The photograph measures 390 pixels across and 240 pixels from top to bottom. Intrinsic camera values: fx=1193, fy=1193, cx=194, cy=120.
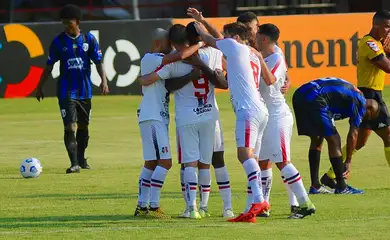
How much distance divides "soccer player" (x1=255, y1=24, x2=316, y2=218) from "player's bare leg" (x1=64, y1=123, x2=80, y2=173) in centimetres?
482

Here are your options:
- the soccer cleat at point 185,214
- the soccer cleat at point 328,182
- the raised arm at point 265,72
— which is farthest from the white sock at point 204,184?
the soccer cleat at point 328,182

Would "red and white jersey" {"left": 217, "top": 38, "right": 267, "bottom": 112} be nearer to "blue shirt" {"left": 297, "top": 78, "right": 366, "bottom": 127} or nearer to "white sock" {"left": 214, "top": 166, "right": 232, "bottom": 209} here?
"white sock" {"left": 214, "top": 166, "right": 232, "bottom": 209}

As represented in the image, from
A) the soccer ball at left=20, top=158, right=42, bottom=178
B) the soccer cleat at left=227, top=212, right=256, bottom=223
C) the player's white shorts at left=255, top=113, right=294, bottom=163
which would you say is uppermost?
the player's white shorts at left=255, top=113, right=294, bottom=163

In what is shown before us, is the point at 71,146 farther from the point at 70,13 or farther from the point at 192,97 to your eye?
the point at 192,97

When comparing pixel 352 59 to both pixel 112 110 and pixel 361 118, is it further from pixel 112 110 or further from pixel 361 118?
pixel 361 118

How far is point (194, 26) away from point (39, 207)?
277 cm

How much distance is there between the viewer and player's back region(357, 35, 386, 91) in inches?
561

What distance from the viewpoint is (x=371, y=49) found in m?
14.2

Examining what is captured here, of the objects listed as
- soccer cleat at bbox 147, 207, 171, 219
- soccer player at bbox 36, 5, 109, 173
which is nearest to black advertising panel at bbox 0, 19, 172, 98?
soccer player at bbox 36, 5, 109, 173

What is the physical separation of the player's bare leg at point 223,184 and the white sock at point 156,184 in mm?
532

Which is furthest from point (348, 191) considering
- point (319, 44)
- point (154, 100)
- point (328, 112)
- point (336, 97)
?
point (319, 44)

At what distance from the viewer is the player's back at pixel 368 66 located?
14.2m

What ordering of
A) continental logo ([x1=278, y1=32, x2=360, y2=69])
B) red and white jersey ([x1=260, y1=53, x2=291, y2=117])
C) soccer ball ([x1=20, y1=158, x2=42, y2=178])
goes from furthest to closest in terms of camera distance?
continental logo ([x1=278, y1=32, x2=360, y2=69])
soccer ball ([x1=20, y1=158, x2=42, y2=178])
red and white jersey ([x1=260, y1=53, x2=291, y2=117])

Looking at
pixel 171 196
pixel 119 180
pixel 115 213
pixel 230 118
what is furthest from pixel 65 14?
pixel 230 118
